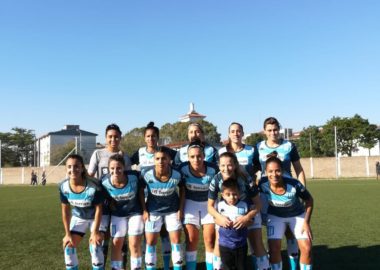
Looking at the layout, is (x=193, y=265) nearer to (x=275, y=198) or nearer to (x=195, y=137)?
(x=275, y=198)

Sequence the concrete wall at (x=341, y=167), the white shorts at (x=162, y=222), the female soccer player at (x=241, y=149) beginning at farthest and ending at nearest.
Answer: the concrete wall at (x=341, y=167) < the female soccer player at (x=241, y=149) < the white shorts at (x=162, y=222)

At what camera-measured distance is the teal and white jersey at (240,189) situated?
15.3 feet

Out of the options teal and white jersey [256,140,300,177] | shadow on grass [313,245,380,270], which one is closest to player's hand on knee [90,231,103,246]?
teal and white jersey [256,140,300,177]

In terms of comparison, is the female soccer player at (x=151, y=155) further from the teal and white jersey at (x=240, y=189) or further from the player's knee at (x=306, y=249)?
the player's knee at (x=306, y=249)

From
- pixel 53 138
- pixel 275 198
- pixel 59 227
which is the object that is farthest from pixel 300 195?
pixel 53 138

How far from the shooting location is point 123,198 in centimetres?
486

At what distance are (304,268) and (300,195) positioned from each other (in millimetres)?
832

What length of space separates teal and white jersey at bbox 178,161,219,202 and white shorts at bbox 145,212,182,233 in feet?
1.09

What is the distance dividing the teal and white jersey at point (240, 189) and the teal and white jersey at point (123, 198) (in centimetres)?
93

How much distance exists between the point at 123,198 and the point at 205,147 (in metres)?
1.43

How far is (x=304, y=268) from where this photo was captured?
4.55 metres

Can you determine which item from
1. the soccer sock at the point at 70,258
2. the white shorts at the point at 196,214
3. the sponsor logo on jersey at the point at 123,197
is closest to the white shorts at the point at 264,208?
the white shorts at the point at 196,214

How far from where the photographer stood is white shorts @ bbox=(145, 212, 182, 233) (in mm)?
4840

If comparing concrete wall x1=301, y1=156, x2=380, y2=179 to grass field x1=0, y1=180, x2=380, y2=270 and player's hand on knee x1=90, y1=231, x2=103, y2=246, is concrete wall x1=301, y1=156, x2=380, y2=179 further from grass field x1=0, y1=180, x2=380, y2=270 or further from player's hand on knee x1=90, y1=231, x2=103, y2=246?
player's hand on knee x1=90, y1=231, x2=103, y2=246
